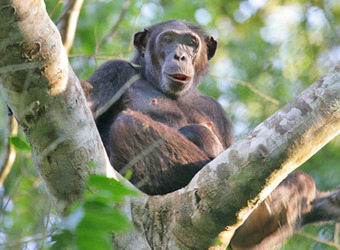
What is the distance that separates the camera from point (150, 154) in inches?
178

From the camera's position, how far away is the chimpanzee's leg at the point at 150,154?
4.45m

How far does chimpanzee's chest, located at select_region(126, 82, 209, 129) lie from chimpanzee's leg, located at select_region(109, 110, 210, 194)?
0.66 m

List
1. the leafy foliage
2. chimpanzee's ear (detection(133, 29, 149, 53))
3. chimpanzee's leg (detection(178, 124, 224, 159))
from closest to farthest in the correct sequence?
the leafy foliage
chimpanzee's leg (detection(178, 124, 224, 159))
chimpanzee's ear (detection(133, 29, 149, 53))

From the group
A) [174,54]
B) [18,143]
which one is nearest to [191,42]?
[174,54]

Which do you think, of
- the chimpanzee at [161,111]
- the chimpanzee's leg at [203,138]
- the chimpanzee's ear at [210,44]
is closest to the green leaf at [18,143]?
the chimpanzee at [161,111]

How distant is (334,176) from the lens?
25.3 ft

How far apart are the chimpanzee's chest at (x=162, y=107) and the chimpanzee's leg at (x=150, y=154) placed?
66 centimetres

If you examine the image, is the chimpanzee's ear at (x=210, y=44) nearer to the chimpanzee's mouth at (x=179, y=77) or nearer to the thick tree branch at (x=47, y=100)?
the chimpanzee's mouth at (x=179, y=77)

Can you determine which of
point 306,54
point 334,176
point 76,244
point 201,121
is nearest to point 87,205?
point 76,244

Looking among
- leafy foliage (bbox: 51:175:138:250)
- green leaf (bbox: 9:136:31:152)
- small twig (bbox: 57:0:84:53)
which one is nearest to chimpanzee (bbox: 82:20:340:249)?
small twig (bbox: 57:0:84:53)

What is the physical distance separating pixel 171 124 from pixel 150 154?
2.82 ft

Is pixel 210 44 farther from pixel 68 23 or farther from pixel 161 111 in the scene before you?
pixel 68 23

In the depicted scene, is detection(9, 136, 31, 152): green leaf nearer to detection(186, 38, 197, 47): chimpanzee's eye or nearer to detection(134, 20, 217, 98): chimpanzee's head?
detection(134, 20, 217, 98): chimpanzee's head

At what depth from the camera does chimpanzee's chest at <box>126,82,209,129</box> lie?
209 inches
